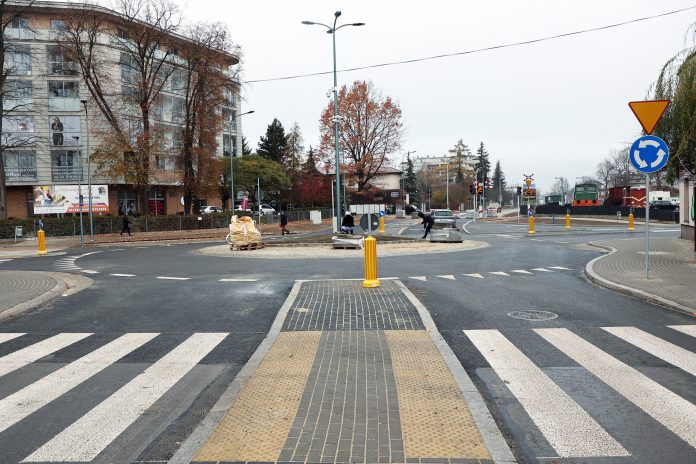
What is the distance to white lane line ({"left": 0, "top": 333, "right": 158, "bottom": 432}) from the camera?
15.9 feet

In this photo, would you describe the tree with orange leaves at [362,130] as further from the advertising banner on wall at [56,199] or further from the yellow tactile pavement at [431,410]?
the yellow tactile pavement at [431,410]

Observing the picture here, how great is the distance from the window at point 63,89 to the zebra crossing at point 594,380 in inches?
2036

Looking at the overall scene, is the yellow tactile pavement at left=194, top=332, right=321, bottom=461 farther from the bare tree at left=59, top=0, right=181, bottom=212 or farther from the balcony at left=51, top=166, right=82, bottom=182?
the balcony at left=51, top=166, right=82, bottom=182

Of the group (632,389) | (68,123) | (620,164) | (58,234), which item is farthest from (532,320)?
(620,164)

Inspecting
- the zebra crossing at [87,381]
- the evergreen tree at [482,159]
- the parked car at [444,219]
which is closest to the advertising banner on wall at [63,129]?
the parked car at [444,219]

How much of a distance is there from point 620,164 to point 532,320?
104m

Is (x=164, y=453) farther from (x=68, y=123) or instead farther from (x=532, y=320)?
(x=68, y=123)

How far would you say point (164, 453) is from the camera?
3.95 metres

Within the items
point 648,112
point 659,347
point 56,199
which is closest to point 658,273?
point 648,112

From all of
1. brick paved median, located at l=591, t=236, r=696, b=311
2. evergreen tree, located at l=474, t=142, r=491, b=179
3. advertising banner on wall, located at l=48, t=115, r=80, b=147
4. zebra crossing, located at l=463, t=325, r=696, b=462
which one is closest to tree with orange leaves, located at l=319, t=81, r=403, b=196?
advertising banner on wall, located at l=48, t=115, r=80, b=147

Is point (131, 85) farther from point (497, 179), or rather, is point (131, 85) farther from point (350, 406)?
point (497, 179)

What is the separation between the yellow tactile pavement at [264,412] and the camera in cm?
385

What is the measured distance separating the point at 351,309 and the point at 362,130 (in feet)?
163

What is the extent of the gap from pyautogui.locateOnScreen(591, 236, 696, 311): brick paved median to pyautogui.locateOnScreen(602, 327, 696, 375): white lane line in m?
2.13
